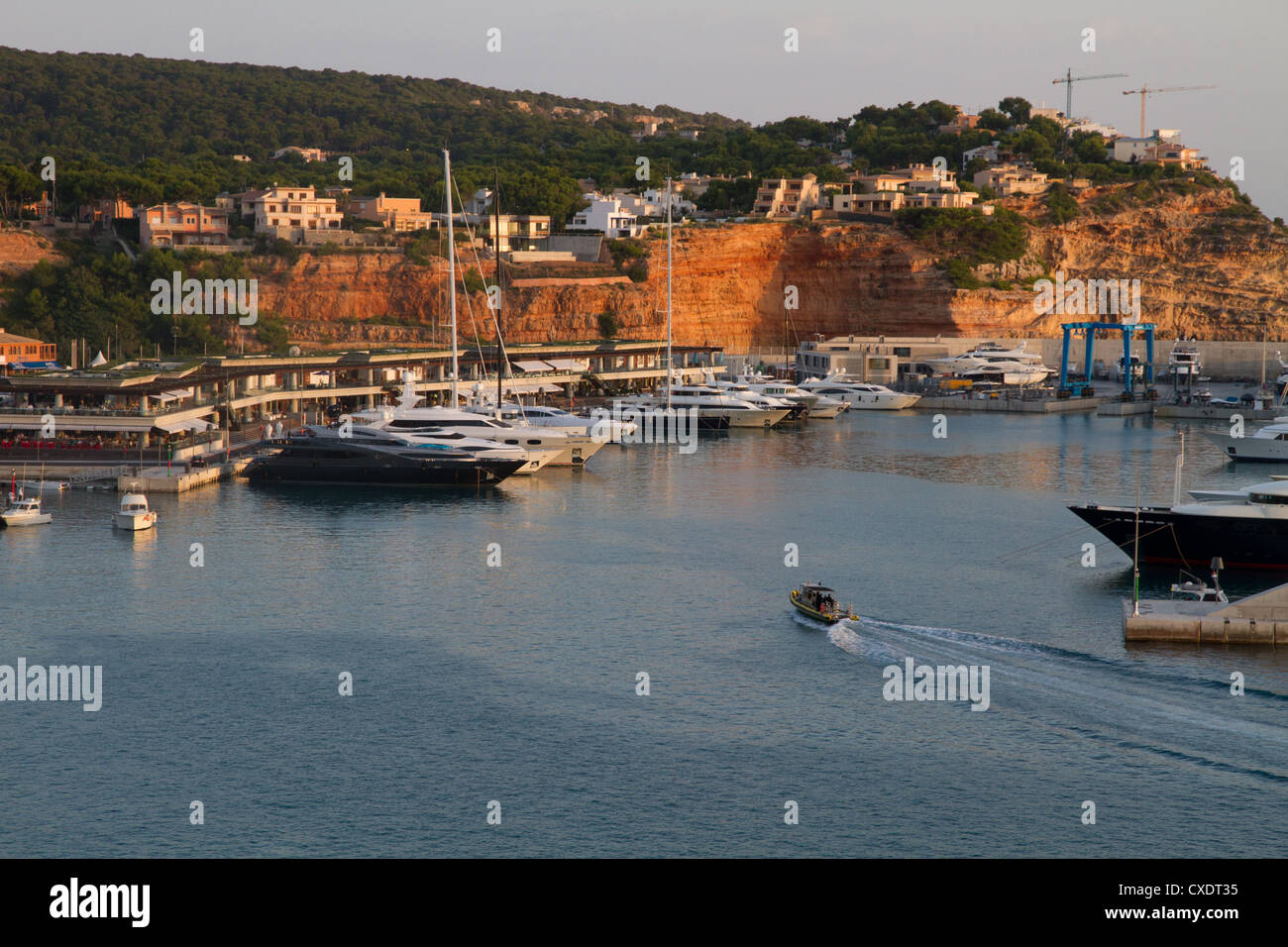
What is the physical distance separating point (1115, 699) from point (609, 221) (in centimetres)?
8649

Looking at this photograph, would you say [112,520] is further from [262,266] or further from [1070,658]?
[262,266]

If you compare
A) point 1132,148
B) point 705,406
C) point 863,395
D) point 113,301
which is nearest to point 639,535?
point 705,406

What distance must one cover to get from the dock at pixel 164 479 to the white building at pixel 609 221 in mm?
61019

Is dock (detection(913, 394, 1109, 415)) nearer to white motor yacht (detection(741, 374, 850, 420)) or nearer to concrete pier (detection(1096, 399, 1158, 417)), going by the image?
concrete pier (detection(1096, 399, 1158, 417))

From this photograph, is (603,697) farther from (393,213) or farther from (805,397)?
(393,213)

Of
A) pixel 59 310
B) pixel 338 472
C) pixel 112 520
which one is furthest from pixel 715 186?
pixel 112 520

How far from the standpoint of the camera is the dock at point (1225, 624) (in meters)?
27.3

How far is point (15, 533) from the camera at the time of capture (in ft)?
127

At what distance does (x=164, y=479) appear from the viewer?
151 feet

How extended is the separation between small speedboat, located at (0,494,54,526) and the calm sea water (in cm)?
96

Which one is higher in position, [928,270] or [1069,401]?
[928,270]

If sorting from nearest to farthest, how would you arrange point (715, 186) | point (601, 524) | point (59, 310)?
1. point (601, 524)
2. point (59, 310)
3. point (715, 186)

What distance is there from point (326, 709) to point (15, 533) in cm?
1882

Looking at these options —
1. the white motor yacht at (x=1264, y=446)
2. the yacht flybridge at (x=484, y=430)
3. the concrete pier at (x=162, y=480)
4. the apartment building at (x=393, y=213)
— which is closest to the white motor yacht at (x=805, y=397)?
the yacht flybridge at (x=484, y=430)
